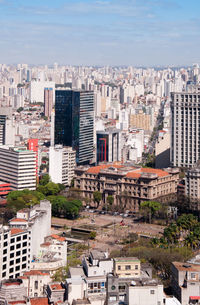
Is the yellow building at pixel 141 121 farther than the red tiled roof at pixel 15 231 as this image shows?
Yes

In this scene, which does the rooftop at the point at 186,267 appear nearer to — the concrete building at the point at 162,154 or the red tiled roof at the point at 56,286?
the red tiled roof at the point at 56,286

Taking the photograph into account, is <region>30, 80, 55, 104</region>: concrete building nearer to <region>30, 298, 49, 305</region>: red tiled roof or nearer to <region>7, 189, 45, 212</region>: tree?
<region>7, 189, 45, 212</region>: tree

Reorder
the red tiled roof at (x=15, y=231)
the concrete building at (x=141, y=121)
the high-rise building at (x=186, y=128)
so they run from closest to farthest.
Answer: the red tiled roof at (x=15, y=231), the high-rise building at (x=186, y=128), the concrete building at (x=141, y=121)

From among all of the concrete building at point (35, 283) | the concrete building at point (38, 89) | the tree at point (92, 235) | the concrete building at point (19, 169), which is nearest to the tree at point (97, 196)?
the concrete building at point (19, 169)

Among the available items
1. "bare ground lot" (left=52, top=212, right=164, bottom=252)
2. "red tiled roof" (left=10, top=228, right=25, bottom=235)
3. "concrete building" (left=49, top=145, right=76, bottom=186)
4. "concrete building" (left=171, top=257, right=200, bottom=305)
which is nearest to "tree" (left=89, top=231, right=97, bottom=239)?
"bare ground lot" (left=52, top=212, right=164, bottom=252)

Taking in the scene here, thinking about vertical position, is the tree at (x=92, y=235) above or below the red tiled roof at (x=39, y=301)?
below

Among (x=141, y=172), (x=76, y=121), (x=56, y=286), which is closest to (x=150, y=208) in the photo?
(x=141, y=172)
